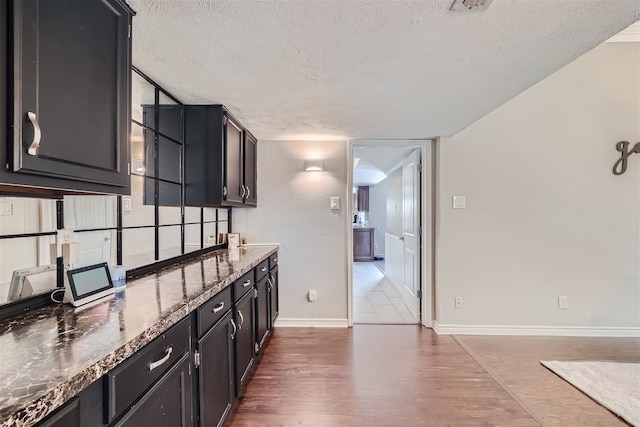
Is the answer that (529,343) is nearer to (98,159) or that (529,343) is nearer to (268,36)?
(268,36)

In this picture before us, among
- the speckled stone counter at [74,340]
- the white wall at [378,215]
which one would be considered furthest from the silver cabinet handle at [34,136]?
the white wall at [378,215]

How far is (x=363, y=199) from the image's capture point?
8375 millimetres

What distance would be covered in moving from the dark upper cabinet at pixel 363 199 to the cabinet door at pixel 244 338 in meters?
6.48

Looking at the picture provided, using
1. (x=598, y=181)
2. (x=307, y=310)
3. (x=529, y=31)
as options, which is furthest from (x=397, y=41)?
(x=598, y=181)

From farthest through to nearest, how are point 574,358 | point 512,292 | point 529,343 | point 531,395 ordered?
point 512,292 → point 529,343 → point 574,358 → point 531,395

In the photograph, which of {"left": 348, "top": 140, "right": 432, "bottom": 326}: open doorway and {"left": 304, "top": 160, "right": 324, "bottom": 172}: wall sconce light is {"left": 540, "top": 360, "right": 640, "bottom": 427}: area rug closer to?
{"left": 348, "top": 140, "right": 432, "bottom": 326}: open doorway

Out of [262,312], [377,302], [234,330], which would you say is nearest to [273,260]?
[262,312]

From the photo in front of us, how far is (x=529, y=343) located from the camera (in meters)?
2.81

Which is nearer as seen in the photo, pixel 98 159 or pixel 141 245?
pixel 98 159

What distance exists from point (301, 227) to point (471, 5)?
250 centimetres

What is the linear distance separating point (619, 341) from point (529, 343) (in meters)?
0.93

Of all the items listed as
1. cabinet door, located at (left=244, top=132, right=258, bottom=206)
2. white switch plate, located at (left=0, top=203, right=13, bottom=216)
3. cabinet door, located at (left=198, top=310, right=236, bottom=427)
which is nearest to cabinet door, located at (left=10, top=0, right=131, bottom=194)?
white switch plate, located at (left=0, top=203, right=13, bottom=216)

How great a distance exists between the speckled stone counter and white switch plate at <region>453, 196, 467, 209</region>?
259 centimetres

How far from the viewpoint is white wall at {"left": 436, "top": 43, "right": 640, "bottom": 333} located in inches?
115
